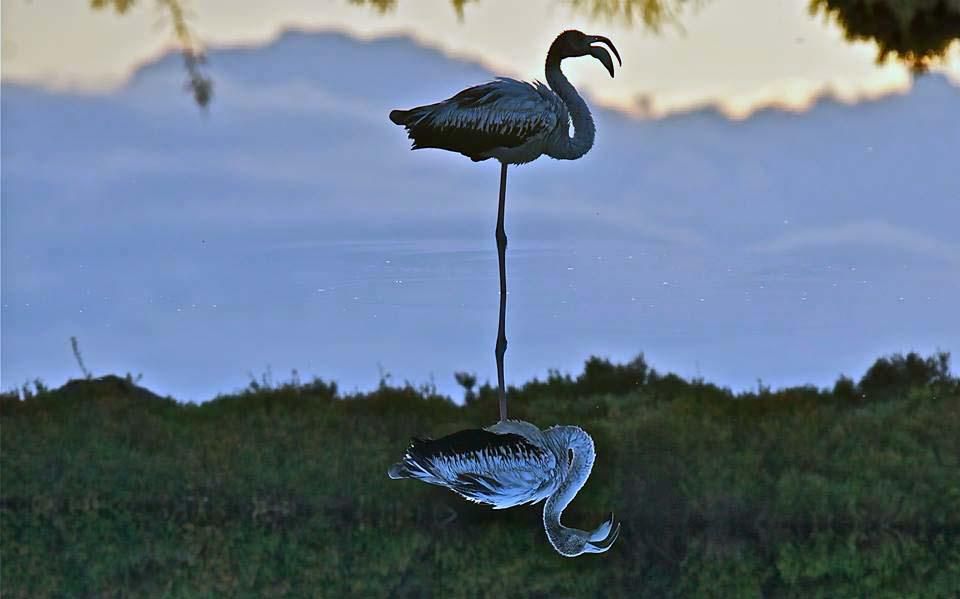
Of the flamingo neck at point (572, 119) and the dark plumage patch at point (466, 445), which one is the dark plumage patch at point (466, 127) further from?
the dark plumage patch at point (466, 445)

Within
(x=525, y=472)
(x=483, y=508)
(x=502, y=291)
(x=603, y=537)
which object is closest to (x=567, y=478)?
(x=525, y=472)

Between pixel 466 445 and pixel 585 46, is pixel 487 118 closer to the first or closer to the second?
pixel 585 46

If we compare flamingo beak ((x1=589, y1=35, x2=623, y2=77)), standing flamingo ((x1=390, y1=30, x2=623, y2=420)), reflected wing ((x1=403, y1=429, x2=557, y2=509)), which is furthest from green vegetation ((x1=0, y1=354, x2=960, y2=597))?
flamingo beak ((x1=589, y1=35, x2=623, y2=77))

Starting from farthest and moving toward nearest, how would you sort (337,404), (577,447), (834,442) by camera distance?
(337,404) → (834,442) → (577,447)

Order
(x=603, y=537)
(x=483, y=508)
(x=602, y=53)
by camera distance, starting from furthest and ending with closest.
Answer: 1. (x=602, y=53)
2. (x=483, y=508)
3. (x=603, y=537)

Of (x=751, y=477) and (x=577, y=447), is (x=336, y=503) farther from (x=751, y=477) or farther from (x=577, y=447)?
(x=751, y=477)

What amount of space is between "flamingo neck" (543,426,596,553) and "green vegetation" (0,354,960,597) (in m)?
0.12

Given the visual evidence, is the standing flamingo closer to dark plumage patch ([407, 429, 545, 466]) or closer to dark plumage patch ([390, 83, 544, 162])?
dark plumage patch ([390, 83, 544, 162])

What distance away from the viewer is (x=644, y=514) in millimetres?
5719

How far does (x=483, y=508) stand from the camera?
5766 mm

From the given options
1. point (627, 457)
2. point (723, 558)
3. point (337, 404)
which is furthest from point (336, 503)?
point (723, 558)

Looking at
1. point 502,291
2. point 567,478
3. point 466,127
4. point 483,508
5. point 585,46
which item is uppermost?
point 585,46

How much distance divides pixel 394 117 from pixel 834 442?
278 cm

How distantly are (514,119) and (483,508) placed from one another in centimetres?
197
